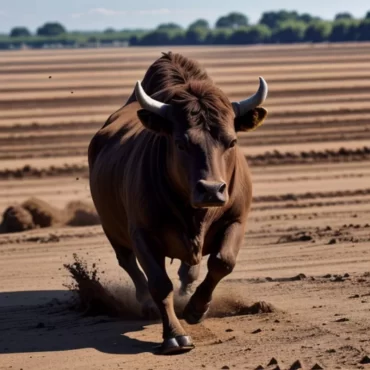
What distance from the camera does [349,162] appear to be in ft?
78.1

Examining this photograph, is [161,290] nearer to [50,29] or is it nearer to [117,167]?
[117,167]

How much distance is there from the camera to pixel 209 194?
9.23m

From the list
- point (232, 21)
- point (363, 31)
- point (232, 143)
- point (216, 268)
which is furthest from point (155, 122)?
point (232, 21)

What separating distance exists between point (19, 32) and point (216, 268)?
6989 inches

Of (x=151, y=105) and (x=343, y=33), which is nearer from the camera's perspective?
(x=151, y=105)

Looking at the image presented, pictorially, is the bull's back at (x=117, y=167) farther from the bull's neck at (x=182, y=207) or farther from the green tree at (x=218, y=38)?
the green tree at (x=218, y=38)

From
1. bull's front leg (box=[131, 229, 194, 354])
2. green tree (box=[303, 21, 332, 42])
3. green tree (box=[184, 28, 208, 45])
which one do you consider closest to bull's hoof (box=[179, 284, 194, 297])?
bull's front leg (box=[131, 229, 194, 354])

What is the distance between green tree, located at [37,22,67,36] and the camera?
172500 mm

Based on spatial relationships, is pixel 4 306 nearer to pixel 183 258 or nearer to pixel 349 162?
pixel 183 258

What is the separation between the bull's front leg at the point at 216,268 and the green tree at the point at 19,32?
6857 inches

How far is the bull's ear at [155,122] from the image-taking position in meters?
9.98

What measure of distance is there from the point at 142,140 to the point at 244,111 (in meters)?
1.23

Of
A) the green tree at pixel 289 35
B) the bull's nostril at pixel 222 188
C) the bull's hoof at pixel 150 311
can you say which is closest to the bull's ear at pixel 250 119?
the bull's nostril at pixel 222 188

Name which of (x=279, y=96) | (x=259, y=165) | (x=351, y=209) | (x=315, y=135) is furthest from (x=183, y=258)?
(x=279, y=96)
